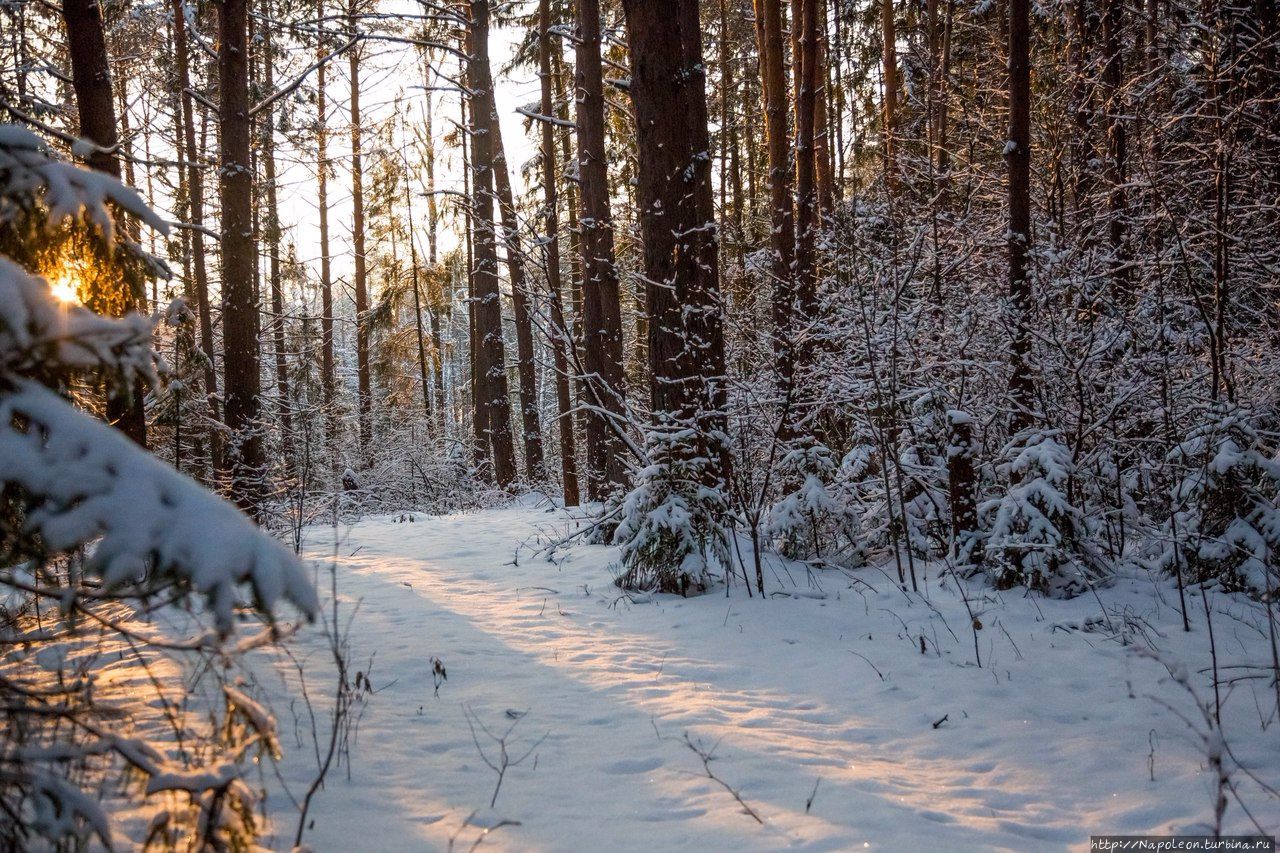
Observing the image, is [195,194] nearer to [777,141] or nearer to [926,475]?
[777,141]

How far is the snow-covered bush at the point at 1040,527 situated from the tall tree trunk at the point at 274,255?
10639 millimetres

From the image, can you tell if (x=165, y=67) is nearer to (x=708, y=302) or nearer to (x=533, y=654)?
(x=708, y=302)

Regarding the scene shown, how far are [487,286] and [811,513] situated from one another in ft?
32.1

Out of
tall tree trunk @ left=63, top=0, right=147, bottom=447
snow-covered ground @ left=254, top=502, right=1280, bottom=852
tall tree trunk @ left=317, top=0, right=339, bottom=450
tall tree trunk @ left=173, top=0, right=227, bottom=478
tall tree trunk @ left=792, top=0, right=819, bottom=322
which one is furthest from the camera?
tall tree trunk @ left=317, top=0, right=339, bottom=450

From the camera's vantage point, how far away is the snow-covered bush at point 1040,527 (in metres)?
5.38

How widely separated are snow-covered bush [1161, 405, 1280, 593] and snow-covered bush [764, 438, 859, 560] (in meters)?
2.32

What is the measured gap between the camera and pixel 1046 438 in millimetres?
5645

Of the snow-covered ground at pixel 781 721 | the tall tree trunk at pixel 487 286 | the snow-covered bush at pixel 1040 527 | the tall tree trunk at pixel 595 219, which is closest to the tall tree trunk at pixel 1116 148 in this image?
the snow-covered bush at pixel 1040 527

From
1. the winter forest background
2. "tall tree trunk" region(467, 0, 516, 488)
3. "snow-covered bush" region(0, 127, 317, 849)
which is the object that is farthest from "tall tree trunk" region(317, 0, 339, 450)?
"snow-covered bush" region(0, 127, 317, 849)

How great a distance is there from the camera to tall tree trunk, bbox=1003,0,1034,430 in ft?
18.8

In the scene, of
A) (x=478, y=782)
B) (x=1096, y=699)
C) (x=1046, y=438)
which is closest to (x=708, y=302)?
(x=1046, y=438)

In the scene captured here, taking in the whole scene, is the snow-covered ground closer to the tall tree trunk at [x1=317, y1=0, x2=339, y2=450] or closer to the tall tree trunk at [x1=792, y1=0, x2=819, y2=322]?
the tall tree trunk at [x1=792, y1=0, x2=819, y2=322]

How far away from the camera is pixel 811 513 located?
648 centimetres


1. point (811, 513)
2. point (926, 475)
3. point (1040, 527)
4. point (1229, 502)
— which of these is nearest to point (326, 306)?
point (811, 513)
